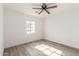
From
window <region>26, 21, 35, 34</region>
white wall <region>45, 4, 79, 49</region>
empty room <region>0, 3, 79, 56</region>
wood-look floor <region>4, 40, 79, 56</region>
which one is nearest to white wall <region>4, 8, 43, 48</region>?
empty room <region>0, 3, 79, 56</region>

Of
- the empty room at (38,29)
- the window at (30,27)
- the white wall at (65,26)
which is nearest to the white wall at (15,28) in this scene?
the empty room at (38,29)

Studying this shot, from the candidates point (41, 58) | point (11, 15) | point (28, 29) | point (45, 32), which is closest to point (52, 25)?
point (45, 32)

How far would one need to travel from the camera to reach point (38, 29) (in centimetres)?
648

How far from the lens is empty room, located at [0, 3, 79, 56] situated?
3584mm

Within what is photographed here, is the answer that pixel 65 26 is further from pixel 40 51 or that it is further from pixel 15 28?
pixel 15 28

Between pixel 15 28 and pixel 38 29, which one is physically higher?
pixel 15 28

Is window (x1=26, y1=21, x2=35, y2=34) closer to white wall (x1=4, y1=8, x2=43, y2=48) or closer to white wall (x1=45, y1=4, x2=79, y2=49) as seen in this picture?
white wall (x1=4, y1=8, x2=43, y2=48)

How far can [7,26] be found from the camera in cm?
419

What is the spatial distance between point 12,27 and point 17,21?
572 mm

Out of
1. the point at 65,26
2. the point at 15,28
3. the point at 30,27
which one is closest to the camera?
the point at 15,28

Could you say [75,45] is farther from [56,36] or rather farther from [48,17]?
[48,17]

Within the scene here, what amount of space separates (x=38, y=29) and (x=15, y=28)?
8.07ft

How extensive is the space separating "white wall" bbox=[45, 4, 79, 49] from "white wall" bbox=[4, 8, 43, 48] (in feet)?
5.93

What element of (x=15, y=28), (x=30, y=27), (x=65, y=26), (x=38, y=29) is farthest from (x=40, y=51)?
(x=38, y=29)
